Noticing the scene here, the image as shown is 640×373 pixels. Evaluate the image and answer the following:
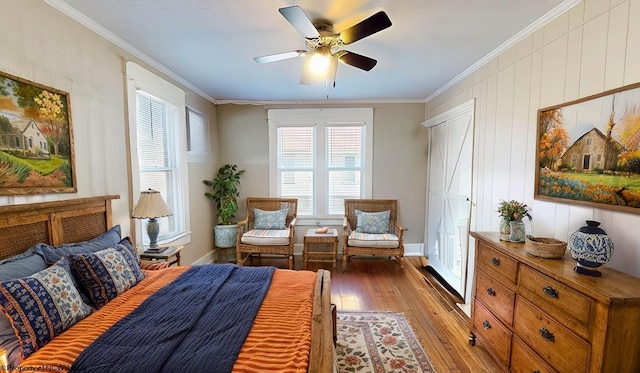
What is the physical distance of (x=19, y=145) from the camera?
1633 mm

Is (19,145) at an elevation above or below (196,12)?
below

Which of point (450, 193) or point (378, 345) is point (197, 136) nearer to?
point (378, 345)

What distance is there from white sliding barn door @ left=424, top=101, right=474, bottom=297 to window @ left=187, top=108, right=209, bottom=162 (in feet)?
10.8

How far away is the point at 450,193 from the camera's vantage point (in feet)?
11.5

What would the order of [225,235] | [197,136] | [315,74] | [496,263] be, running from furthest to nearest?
[225,235]
[197,136]
[315,74]
[496,263]

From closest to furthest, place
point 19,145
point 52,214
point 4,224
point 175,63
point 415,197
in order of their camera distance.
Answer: point 4,224
point 19,145
point 52,214
point 175,63
point 415,197

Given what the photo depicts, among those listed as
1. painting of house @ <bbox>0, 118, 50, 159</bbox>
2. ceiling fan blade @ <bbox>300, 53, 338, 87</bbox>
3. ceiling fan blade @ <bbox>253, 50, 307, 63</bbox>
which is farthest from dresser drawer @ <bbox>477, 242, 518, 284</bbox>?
painting of house @ <bbox>0, 118, 50, 159</bbox>

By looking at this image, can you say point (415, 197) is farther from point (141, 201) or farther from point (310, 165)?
point (141, 201)

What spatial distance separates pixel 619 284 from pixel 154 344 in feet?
7.14

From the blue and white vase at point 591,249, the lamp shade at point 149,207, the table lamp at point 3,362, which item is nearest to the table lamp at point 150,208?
the lamp shade at point 149,207

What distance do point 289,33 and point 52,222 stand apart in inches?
85.2

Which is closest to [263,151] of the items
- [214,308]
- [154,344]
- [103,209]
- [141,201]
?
[141,201]

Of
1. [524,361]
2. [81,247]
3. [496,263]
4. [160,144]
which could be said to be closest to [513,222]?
[496,263]

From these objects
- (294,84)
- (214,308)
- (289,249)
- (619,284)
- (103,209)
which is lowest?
(289,249)
